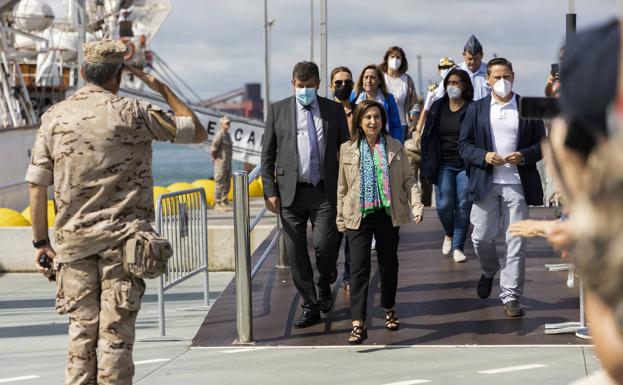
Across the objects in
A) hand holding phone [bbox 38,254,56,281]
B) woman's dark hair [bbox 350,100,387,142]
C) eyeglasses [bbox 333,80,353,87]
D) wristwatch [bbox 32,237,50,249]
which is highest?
eyeglasses [bbox 333,80,353,87]

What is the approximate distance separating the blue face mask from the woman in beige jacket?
407 millimetres

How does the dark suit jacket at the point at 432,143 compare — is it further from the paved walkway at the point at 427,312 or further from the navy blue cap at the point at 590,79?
the navy blue cap at the point at 590,79

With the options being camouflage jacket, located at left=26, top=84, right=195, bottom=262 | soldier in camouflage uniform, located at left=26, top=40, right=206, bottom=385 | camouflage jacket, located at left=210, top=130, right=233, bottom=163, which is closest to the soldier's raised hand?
soldier in camouflage uniform, located at left=26, top=40, right=206, bottom=385

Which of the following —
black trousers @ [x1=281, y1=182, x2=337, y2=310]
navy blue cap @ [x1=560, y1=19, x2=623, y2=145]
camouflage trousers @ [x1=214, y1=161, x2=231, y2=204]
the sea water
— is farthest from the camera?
the sea water

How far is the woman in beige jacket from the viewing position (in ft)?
26.9

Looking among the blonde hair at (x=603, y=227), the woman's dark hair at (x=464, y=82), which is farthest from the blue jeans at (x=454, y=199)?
the blonde hair at (x=603, y=227)

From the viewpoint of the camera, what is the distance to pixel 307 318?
28.8 feet

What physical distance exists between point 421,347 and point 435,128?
3.16m

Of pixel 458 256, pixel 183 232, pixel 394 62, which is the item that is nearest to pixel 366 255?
pixel 183 232

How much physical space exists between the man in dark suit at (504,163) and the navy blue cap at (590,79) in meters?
6.35

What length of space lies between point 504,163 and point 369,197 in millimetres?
1020

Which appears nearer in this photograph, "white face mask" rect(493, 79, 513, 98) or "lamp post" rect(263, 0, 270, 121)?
"white face mask" rect(493, 79, 513, 98)

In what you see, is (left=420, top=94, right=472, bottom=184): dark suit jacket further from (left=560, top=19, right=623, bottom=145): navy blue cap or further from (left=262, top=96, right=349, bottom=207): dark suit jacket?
(left=560, top=19, right=623, bottom=145): navy blue cap

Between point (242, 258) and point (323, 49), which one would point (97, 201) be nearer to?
point (242, 258)
